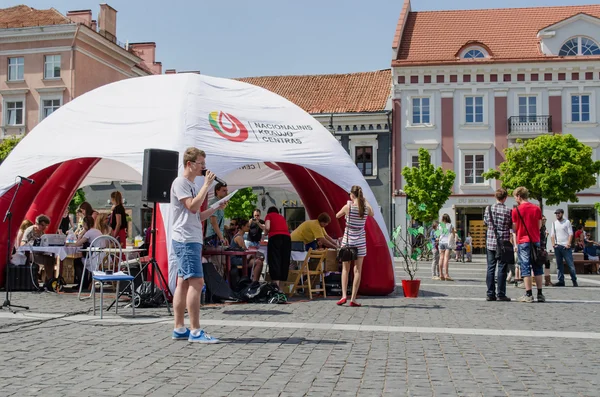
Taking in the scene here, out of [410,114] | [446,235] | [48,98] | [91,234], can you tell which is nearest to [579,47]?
[410,114]

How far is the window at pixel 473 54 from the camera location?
40812mm

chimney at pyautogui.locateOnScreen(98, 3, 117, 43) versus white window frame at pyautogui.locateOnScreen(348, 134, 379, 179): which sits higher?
chimney at pyautogui.locateOnScreen(98, 3, 117, 43)

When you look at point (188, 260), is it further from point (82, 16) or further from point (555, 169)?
point (82, 16)

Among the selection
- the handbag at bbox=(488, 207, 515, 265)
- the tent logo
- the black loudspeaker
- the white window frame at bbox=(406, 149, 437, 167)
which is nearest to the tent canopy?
the tent logo

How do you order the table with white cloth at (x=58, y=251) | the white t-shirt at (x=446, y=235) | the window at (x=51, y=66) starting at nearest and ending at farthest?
the table with white cloth at (x=58, y=251) < the white t-shirt at (x=446, y=235) < the window at (x=51, y=66)

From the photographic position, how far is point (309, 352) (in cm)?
684

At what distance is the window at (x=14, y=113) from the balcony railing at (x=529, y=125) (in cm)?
2900

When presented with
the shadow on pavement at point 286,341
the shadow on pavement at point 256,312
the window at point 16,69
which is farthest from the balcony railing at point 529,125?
the shadow on pavement at point 286,341

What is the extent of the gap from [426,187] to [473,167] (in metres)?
4.50

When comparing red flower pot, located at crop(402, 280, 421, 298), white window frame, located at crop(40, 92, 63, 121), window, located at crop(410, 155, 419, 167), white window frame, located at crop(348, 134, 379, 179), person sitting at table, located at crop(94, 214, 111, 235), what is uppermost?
white window frame, located at crop(40, 92, 63, 121)

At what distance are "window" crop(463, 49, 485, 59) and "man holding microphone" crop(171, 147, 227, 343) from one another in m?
35.9

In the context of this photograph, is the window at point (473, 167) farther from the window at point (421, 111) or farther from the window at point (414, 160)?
the window at point (421, 111)

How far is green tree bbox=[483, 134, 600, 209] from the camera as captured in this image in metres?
32.4

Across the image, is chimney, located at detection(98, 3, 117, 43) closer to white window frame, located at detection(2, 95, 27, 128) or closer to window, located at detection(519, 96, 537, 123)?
white window frame, located at detection(2, 95, 27, 128)
